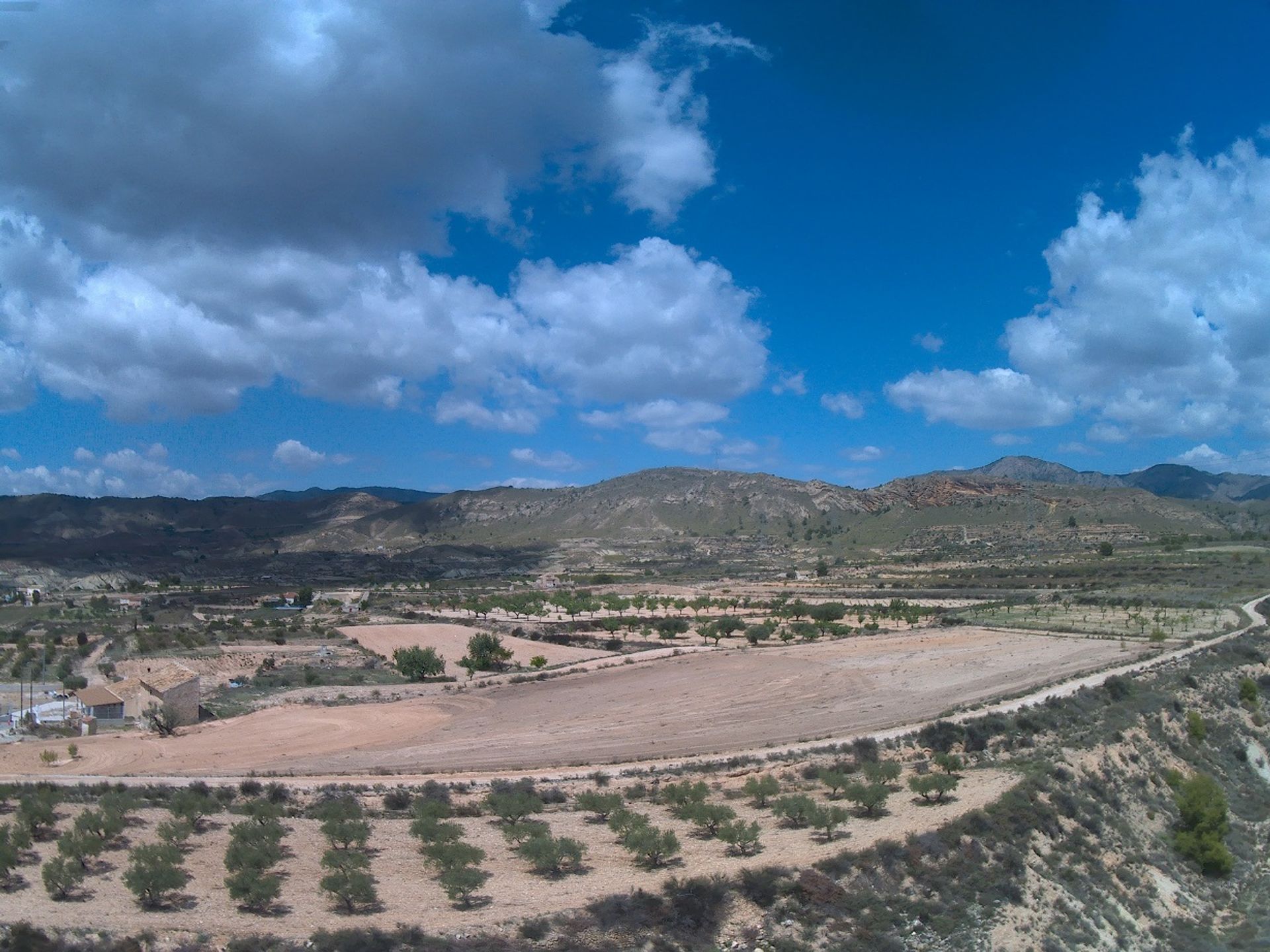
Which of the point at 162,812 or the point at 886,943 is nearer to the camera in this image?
the point at 886,943

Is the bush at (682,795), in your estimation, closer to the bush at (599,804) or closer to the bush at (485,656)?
the bush at (599,804)

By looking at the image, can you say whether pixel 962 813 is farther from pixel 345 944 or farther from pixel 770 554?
pixel 770 554

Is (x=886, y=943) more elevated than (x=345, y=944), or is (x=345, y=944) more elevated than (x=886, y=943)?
(x=345, y=944)

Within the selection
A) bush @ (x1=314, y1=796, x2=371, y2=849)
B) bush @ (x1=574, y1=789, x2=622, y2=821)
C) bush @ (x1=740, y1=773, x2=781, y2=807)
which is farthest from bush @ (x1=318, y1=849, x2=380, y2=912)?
bush @ (x1=740, y1=773, x2=781, y2=807)

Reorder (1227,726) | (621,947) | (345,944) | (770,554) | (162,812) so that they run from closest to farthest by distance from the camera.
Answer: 1. (345,944)
2. (621,947)
3. (162,812)
4. (1227,726)
5. (770,554)

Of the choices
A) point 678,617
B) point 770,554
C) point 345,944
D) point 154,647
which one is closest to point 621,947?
point 345,944

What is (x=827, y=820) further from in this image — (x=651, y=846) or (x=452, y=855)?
(x=452, y=855)

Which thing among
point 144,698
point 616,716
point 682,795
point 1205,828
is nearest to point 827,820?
point 682,795
